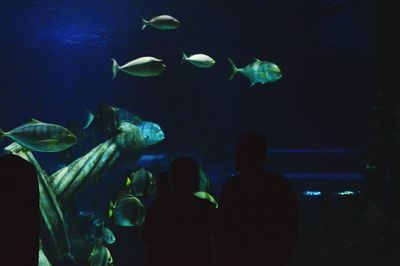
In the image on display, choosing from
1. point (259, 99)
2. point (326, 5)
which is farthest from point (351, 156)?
point (326, 5)

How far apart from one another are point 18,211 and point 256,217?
1.69 m

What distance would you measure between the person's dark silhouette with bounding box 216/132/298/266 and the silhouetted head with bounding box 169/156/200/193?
1.12 feet

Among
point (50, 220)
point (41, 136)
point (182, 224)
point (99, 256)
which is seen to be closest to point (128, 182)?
point (99, 256)

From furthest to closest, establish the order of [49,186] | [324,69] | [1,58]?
[1,58], [324,69], [49,186]

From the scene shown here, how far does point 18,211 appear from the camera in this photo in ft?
7.84

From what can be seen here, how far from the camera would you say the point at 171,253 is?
3.17 m

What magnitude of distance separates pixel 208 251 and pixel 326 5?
49.5ft

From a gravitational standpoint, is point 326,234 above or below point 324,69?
below

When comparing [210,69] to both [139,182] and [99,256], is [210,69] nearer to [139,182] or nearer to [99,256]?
[139,182]

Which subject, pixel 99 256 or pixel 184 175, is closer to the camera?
pixel 184 175

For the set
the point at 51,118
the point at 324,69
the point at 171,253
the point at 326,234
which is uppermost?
the point at 324,69

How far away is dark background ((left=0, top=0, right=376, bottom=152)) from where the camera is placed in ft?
60.0

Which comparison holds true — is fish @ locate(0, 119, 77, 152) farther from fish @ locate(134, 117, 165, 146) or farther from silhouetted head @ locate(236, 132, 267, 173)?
silhouetted head @ locate(236, 132, 267, 173)

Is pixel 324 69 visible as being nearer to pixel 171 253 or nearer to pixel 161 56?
pixel 161 56
